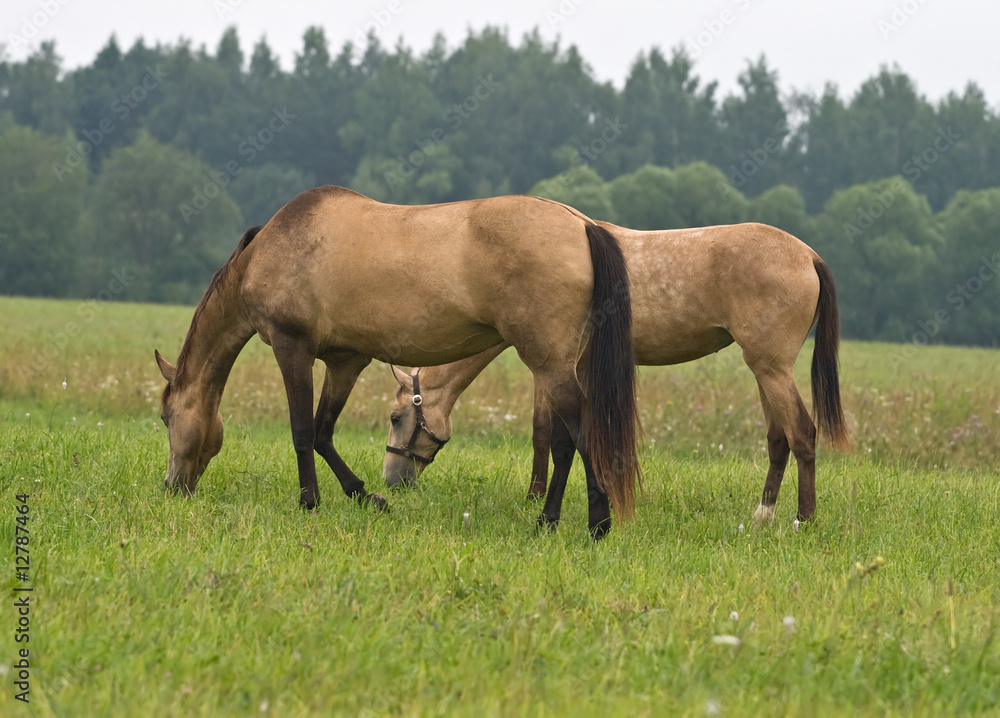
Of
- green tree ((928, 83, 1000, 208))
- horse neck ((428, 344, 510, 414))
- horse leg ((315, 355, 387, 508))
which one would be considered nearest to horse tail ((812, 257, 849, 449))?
horse neck ((428, 344, 510, 414))

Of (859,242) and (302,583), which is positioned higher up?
(859,242)

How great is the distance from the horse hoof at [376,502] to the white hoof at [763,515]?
8.07 feet

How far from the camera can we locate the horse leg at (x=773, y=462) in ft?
20.4

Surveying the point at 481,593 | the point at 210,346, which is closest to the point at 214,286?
the point at 210,346

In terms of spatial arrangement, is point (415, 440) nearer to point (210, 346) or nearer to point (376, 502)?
point (376, 502)

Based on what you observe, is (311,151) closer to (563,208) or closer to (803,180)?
(803,180)

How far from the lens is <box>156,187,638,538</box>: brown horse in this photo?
5.20 meters

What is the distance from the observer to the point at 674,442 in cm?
984

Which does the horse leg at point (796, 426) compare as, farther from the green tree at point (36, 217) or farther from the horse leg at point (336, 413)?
the green tree at point (36, 217)

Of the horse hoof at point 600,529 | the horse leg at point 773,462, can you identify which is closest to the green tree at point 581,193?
the horse leg at point 773,462

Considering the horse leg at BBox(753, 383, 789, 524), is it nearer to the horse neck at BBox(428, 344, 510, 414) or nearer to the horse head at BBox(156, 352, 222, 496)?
the horse neck at BBox(428, 344, 510, 414)

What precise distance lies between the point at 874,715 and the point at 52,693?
256 cm

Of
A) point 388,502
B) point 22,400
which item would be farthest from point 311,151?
point 388,502

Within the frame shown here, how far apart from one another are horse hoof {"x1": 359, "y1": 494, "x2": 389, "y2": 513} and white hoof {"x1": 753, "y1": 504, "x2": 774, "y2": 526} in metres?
2.46
